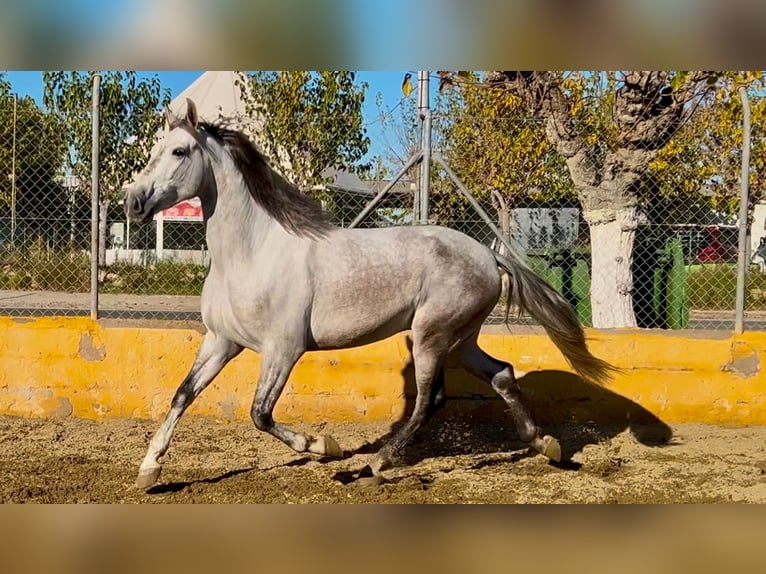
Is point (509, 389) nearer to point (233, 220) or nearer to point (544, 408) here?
point (544, 408)

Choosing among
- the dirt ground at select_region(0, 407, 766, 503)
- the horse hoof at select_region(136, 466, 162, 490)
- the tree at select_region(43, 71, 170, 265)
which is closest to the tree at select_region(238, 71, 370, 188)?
the tree at select_region(43, 71, 170, 265)

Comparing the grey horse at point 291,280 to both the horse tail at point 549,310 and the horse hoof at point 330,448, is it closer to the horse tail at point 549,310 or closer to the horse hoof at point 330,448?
the horse hoof at point 330,448

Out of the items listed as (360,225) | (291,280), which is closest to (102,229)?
(360,225)

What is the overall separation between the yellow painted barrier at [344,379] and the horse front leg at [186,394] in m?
1.44

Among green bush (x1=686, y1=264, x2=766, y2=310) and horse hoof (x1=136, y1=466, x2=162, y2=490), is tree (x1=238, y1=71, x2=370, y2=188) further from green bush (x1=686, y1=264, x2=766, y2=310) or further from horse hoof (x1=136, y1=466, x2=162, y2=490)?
green bush (x1=686, y1=264, x2=766, y2=310)

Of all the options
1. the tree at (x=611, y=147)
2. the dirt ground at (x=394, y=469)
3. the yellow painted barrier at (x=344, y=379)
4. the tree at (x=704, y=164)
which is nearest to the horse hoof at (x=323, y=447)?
the dirt ground at (x=394, y=469)

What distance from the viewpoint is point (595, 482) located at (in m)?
4.79

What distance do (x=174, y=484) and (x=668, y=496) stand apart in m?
2.85

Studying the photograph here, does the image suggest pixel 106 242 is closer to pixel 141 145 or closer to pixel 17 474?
pixel 141 145

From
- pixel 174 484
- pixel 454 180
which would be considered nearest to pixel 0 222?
pixel 174 484

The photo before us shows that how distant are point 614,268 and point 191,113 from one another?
14.4 ft

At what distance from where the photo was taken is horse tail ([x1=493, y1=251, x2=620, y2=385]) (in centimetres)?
536

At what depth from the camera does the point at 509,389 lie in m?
5.20

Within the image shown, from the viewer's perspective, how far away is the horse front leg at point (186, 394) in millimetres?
4445
